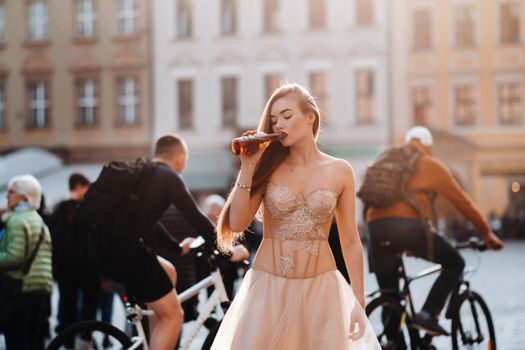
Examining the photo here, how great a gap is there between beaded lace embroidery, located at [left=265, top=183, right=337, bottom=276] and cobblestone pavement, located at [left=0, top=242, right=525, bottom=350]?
367 centimetres

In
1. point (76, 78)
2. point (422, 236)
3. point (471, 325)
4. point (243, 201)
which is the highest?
point (76, 78)

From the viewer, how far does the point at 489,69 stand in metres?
40.6

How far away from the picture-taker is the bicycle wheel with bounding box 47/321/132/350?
634 centimetres

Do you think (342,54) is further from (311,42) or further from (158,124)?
(158,124)

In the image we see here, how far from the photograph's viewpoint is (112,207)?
253 inches

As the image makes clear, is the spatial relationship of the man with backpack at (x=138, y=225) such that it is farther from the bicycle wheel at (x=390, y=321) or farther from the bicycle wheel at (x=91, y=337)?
the bicycle wheel at (x=390, y=321)

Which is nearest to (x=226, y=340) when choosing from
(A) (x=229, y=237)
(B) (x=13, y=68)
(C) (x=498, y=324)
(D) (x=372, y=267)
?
(A) (x=229, y=237)

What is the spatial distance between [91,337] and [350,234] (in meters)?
2.25

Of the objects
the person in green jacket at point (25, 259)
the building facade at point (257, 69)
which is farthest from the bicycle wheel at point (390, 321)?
the building facade at point (257, 69)

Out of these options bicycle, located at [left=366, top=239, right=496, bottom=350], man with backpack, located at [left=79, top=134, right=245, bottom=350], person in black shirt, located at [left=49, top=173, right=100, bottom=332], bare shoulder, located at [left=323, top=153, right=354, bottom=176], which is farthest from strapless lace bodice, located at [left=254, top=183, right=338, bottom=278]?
person in black shirt, located at [left=49, top=173, right=100, bottom=332]

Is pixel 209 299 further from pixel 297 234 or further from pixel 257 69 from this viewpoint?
pixel 257 69

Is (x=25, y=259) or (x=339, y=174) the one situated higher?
(x=339, y=174)

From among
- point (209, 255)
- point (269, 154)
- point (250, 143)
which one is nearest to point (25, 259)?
point (209, 255)

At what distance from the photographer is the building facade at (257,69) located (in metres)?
40.3
